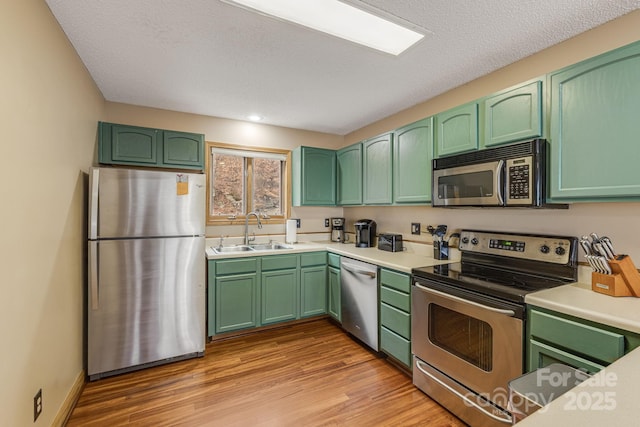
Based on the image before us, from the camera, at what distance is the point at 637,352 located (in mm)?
902

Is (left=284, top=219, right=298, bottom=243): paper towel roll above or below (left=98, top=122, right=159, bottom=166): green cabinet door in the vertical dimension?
below

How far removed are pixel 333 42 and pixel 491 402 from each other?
232cm

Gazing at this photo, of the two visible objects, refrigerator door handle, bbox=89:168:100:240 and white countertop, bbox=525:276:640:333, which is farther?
refrigerator door handle, bbox=89:168:100:240

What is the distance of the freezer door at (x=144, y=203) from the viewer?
85.4 inches

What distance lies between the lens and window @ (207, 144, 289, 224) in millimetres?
3377

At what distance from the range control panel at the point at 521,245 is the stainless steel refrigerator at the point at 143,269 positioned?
2.27 m

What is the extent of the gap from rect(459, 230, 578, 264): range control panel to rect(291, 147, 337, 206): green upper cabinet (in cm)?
170

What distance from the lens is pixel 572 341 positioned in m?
1.29

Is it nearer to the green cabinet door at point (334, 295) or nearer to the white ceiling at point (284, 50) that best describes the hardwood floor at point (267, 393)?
the green cabinet door at point (334, 295)

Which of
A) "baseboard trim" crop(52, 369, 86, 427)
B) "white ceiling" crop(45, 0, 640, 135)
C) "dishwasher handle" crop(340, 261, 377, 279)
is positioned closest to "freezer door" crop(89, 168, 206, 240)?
"white ceiling" crop(45, 0, 640, 135)

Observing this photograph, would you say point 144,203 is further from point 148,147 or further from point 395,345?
point 395,345

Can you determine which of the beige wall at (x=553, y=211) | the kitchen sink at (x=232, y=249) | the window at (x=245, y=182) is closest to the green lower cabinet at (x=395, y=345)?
the beige wall at (x=553, y=211)

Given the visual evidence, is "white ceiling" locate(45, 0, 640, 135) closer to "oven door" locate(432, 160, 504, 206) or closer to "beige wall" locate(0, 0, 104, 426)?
"beige wall" locate(0, 0, 104, 426)

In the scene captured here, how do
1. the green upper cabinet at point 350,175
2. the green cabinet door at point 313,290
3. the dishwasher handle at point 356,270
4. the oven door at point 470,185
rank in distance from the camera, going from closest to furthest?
1. the oven door at point 470,185
2. the dishwasher handle at point 356,270
3. the green cabinet door at point 313,290
4. the green upper cabinet at point 350,175
